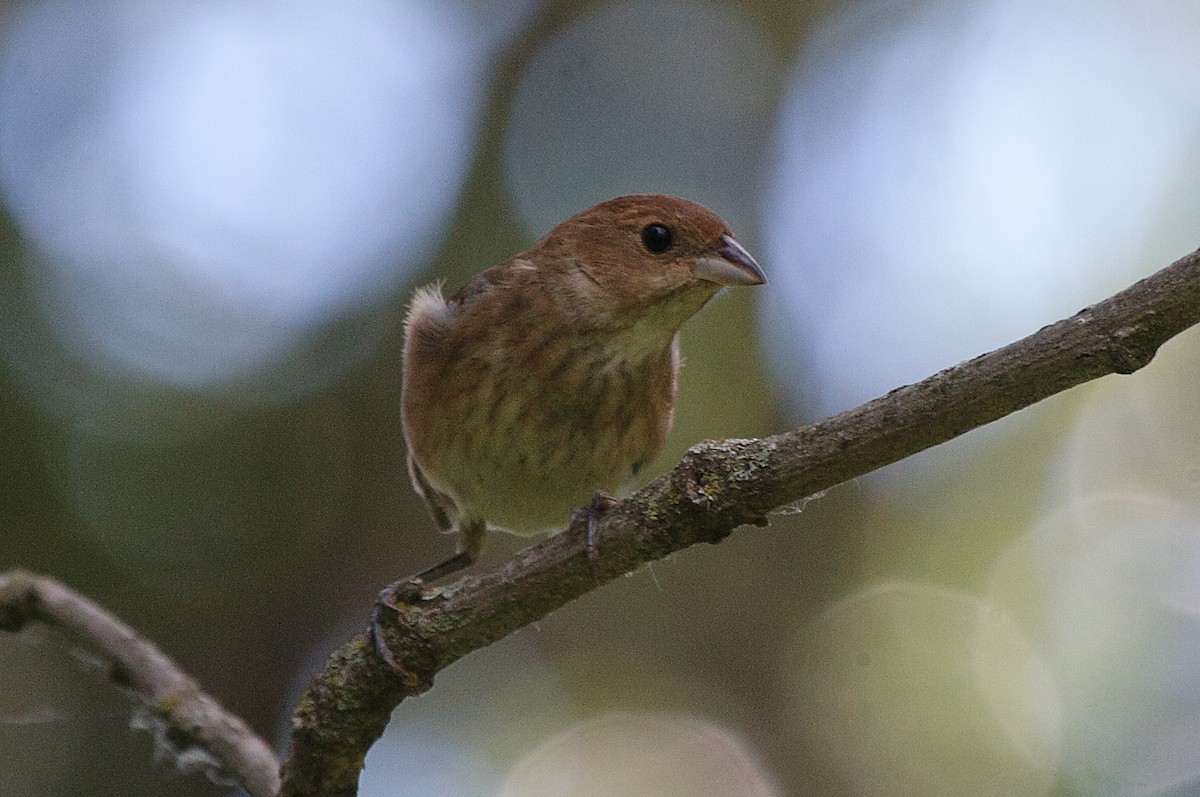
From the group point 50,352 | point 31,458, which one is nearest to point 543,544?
point 31,458

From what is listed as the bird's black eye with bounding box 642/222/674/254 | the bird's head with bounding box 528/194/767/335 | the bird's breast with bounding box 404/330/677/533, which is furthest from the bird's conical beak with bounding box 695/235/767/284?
the bird's breast with bounding box 404/330/677/533

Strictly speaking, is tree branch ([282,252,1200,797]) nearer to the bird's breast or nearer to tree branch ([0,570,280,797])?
tree branch ([0,570,280,797])

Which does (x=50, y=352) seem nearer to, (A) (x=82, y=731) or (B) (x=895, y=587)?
(A) (x=82, y=731)

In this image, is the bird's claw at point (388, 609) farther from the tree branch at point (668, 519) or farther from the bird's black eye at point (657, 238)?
the bird's black eye at point (657, 238)

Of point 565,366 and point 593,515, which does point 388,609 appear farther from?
point 565,366

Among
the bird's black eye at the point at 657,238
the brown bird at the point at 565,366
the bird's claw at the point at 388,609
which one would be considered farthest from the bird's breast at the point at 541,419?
the bird's claw at the point at 388,609
